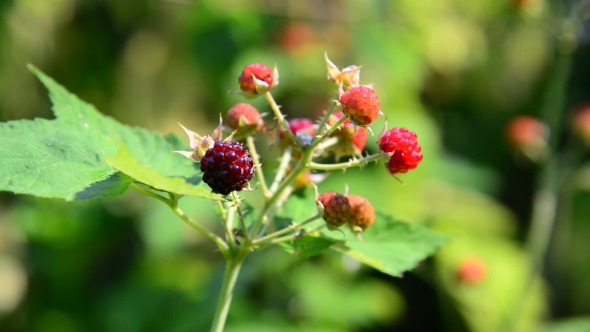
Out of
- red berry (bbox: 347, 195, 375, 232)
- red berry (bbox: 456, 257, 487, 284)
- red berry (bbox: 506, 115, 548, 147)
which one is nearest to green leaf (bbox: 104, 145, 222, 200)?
red berry (bbox: 347, 195, 375, 232)

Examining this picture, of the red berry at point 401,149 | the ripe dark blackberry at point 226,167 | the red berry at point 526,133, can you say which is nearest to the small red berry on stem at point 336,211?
the red berry at point 401,149

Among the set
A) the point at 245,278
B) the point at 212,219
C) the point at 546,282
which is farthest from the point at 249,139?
the point at 546,282

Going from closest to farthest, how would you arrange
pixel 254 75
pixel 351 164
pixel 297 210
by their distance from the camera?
pixel 351 164 < pixel 254 75 < pixel 297 210

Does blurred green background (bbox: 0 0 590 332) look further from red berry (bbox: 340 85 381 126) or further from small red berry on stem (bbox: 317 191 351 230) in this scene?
red berry (bbox: 340 85 381 126)

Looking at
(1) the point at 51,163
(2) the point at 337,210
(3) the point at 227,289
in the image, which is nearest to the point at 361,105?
(2) the point at 337,210

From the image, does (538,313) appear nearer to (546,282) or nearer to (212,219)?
(546,282)

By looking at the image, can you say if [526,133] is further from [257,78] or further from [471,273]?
[257,78]
